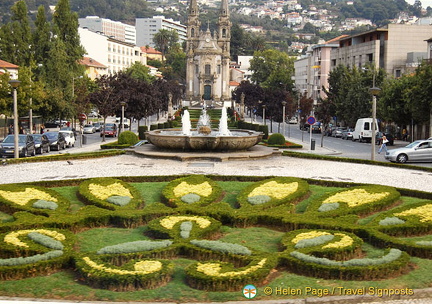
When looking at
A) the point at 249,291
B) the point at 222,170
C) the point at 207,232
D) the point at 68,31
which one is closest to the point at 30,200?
the point at 207,232

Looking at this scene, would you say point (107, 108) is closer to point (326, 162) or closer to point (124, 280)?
point (326, 162)

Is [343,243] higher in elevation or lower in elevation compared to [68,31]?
lower

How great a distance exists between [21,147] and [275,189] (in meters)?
20.7

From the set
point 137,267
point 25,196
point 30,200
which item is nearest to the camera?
point 137,267

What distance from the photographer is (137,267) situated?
11.6m

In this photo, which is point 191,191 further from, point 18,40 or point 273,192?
point 18,40

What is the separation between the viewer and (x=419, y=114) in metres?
49.6

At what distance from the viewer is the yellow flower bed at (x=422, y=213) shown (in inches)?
626

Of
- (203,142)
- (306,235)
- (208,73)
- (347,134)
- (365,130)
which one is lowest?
(347,134)

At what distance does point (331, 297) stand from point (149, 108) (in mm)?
50182

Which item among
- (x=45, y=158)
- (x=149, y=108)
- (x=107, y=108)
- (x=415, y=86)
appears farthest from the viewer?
(x=149, y=108)

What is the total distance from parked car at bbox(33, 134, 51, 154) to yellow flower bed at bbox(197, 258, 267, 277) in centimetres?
2875

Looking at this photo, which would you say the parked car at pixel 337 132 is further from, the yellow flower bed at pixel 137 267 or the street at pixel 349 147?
the yellow flower bed at pixel 137 267

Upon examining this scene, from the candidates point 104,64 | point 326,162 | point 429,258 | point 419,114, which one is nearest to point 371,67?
point 419,114
